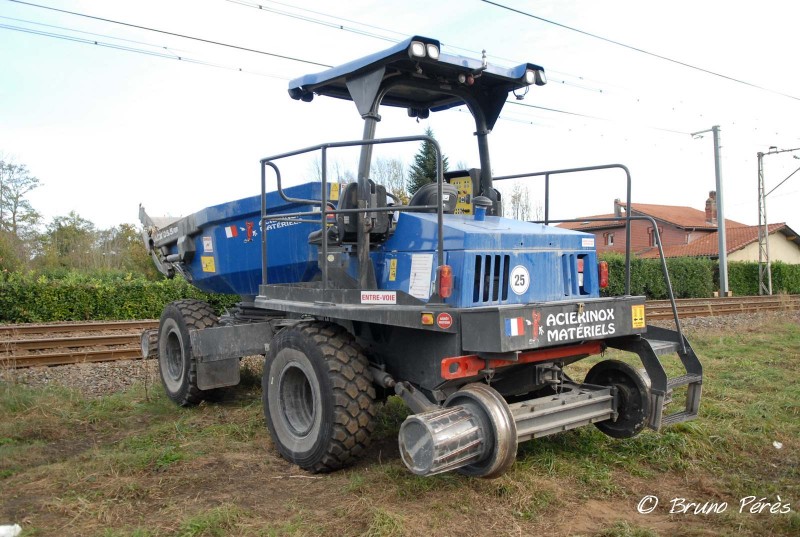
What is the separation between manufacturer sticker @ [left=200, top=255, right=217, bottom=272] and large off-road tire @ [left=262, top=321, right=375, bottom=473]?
249cm

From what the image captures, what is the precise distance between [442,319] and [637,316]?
1.63m

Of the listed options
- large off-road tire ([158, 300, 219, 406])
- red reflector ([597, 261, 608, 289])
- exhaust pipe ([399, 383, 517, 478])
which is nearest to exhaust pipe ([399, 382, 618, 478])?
exhaust pipe ([399, 383, 517, 478])

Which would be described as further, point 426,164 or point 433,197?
point 426,164

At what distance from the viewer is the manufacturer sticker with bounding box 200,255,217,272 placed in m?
7.20

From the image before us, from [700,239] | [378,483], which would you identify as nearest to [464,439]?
[378,483]

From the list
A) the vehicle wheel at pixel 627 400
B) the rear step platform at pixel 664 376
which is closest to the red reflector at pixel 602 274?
the rear step platform at pixel 664 376

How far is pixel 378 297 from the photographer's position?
4.40 metres

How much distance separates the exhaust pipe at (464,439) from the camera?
11.9 feet

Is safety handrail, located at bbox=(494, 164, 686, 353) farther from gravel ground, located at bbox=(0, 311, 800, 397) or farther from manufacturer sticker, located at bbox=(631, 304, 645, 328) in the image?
gravel ground, located at bbox=(0, 311, 800, 397)

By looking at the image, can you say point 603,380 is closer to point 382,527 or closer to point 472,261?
point 472,261

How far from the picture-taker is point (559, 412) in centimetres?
430

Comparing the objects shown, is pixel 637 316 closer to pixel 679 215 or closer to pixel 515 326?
pixel 515 326

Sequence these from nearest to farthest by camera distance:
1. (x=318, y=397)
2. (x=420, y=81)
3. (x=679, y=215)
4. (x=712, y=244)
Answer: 1. (x=318, y=397)
2. (x=420, y=81)
3. (x=712, y=244)
4. (x=679, y=215)

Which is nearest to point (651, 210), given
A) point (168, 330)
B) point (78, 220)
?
point (78, 220)
